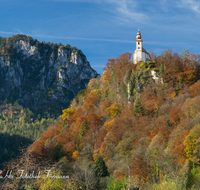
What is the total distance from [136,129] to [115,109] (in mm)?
15060

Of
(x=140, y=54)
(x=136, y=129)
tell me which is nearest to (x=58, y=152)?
(x=136, y=129)

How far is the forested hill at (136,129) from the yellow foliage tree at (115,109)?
0.30 metres

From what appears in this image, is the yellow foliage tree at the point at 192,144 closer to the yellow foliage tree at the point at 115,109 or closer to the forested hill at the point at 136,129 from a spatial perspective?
the forested hill at the point at 136,129

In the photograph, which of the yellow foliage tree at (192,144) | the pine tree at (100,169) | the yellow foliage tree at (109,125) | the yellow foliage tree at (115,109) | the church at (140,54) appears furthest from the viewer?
the church at (140,54)

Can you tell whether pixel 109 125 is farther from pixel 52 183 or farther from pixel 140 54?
pixel 52 183

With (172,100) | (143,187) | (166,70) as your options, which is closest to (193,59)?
(166,70)

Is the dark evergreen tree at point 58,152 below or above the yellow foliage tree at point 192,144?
below

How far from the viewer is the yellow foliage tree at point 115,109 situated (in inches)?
2867

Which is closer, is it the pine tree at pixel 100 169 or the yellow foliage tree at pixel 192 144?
the yellow foliage tree at pixel 192 144

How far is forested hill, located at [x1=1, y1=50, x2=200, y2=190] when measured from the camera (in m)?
39.1

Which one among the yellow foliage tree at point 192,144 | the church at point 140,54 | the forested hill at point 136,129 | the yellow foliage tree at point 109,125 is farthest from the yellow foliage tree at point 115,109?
the yellow foliage tree at point 192,144

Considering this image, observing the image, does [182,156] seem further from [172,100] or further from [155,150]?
[172,100]

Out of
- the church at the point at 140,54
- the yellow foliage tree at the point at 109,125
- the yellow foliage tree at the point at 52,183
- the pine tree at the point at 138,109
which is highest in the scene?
the church at the point at 140,54

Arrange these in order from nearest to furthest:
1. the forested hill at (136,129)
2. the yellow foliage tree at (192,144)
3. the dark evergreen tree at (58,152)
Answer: the forested hill at (136,129) < the yellow foliage tree at (192,144) < the dark evergreen tree at (58,152)
